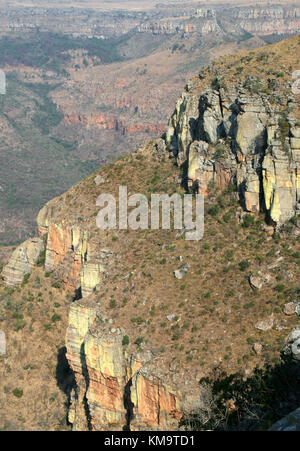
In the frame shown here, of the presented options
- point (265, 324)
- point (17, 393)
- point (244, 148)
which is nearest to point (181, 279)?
point (265, 324)

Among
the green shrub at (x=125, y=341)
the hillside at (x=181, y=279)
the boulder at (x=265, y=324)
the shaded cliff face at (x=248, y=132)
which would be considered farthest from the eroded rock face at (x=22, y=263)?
the boulder at (x=265, y=324)

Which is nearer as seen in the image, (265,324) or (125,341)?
(265,324)

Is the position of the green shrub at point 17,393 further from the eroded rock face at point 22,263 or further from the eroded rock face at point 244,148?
the eroded rock face at point 244,148

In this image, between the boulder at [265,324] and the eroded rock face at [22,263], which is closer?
the boulder at [265,324]

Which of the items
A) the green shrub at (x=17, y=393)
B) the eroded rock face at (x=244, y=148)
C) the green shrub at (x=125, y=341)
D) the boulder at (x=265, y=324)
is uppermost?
the eroded rock face at (x=244, y=148)

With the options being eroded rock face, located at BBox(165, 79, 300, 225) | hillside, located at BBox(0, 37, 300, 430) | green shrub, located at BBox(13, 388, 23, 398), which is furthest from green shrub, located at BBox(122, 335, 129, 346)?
green shrub, located at BBox(13, 388, 23, 398)

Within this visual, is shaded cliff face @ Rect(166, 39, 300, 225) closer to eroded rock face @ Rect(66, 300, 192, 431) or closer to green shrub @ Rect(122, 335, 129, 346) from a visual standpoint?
green shrub @ Rect(122, 335, 129, 346)

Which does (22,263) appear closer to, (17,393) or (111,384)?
(17,393)
